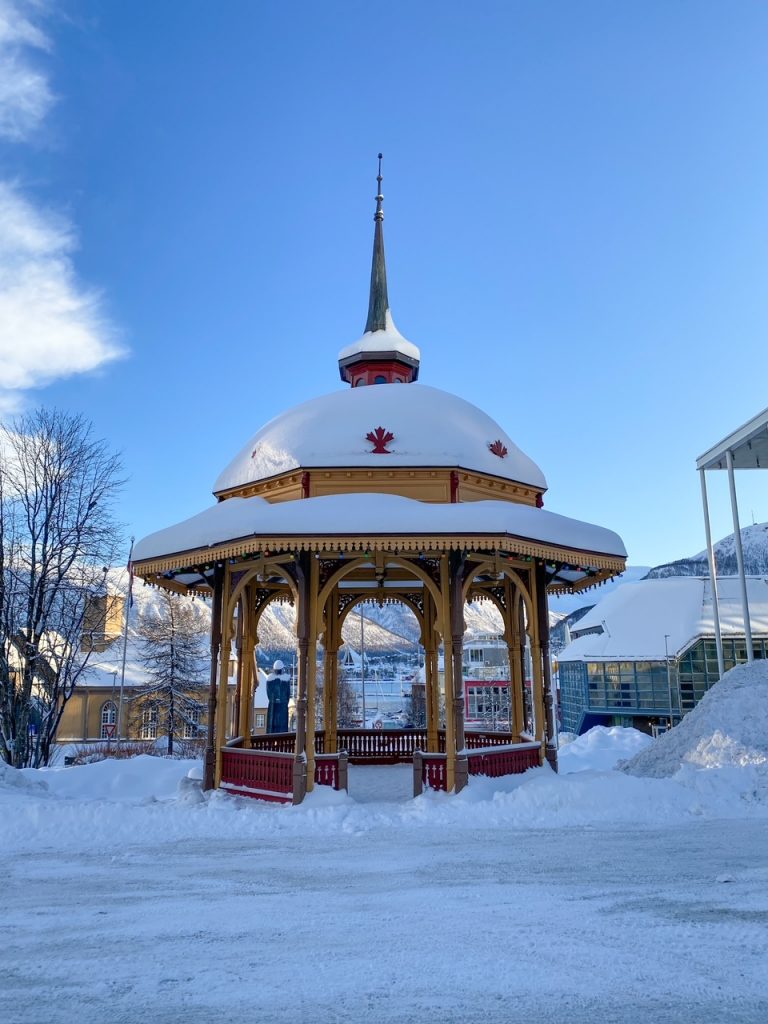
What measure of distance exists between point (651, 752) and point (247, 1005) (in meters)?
12.5

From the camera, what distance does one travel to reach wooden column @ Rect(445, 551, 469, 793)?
11.8 metres

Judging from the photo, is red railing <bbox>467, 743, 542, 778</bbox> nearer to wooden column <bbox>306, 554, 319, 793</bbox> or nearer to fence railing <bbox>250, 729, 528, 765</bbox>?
wooden column <bbox>306, 554, 319, 793</bbox>

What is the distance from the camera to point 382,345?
1906 cm

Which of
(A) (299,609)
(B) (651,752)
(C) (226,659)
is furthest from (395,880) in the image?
(B) (651,752)

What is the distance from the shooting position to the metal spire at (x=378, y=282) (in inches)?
787

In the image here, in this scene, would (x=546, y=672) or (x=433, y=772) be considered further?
(x=546, y=672)

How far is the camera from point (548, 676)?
14.0m

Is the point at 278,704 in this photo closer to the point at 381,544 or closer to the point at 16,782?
the point at 16,782

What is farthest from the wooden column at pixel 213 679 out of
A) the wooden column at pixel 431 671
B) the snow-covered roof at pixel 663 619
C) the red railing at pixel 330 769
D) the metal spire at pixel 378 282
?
the snow-covered roof at pixel 663 619

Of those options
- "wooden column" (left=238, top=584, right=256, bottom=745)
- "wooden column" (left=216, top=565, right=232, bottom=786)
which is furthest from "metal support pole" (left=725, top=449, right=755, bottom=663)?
"wooden column" (left=216, top=565, right=232, bottom=786)

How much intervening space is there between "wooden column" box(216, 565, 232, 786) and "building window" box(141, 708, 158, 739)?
83.1 ft

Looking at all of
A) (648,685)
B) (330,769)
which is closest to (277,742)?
(330,769)

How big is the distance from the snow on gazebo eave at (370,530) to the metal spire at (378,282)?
29.6 ft

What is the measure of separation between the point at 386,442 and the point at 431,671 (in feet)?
21.4
